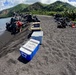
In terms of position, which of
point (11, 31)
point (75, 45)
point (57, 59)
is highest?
point (57, 59)

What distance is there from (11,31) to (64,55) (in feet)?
59.4

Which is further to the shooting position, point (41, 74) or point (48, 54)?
point (48, 54)

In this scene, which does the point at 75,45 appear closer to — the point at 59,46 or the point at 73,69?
the point at 59,46

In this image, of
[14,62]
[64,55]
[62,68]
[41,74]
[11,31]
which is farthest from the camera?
[11,31]

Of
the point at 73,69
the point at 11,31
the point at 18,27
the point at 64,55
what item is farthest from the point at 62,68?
the point at 11,31

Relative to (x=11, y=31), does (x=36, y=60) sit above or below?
above

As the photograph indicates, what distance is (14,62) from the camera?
1021 cm

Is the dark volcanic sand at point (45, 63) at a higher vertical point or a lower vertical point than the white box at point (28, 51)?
lower

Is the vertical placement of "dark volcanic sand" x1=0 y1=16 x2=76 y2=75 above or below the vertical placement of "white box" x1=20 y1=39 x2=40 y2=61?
below

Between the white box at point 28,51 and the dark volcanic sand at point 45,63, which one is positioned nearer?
the dark volcanic sand at point 45,63

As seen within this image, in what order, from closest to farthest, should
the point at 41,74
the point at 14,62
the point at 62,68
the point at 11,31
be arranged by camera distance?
the point at 41,74 < the point at 62,68 < the point at 14,62 < the point at 11,31

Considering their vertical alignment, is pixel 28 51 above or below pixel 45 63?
above

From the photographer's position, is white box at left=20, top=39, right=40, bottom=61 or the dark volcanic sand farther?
white box at left=20, top=39, right=40, bottom=61

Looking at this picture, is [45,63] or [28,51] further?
[28,51]
